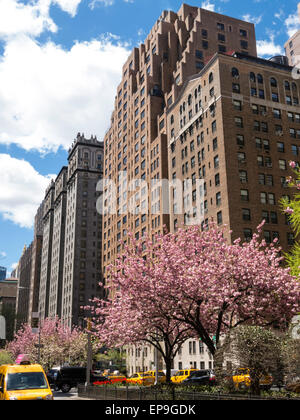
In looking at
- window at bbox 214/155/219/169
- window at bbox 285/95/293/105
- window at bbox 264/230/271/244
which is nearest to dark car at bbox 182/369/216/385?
window at bbox 264/230/271/244

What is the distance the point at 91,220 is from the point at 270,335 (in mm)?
118135

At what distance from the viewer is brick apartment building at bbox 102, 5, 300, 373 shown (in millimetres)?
62281

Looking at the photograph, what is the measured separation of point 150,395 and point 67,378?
20.3 m

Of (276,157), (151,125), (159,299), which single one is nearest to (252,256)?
(159,299)

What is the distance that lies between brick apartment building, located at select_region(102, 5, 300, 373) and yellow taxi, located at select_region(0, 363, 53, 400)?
3712 centimetres

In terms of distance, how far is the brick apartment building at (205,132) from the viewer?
62281 mm

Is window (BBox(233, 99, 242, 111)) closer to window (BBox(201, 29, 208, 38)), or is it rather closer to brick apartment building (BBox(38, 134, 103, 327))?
window (BBox(201, 29, 208, 38))

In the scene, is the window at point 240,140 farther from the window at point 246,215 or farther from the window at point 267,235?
the window at point 267,235

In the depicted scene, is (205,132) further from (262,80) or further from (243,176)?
(262,80)

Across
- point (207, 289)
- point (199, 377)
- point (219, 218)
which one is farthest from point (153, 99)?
point (207, 289)

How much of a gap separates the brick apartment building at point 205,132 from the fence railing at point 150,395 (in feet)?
82.9

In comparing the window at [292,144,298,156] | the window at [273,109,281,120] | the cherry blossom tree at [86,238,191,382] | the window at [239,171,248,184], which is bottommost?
the cherry blossom tree at [86,238,191,382]

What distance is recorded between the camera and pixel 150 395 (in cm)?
2458
